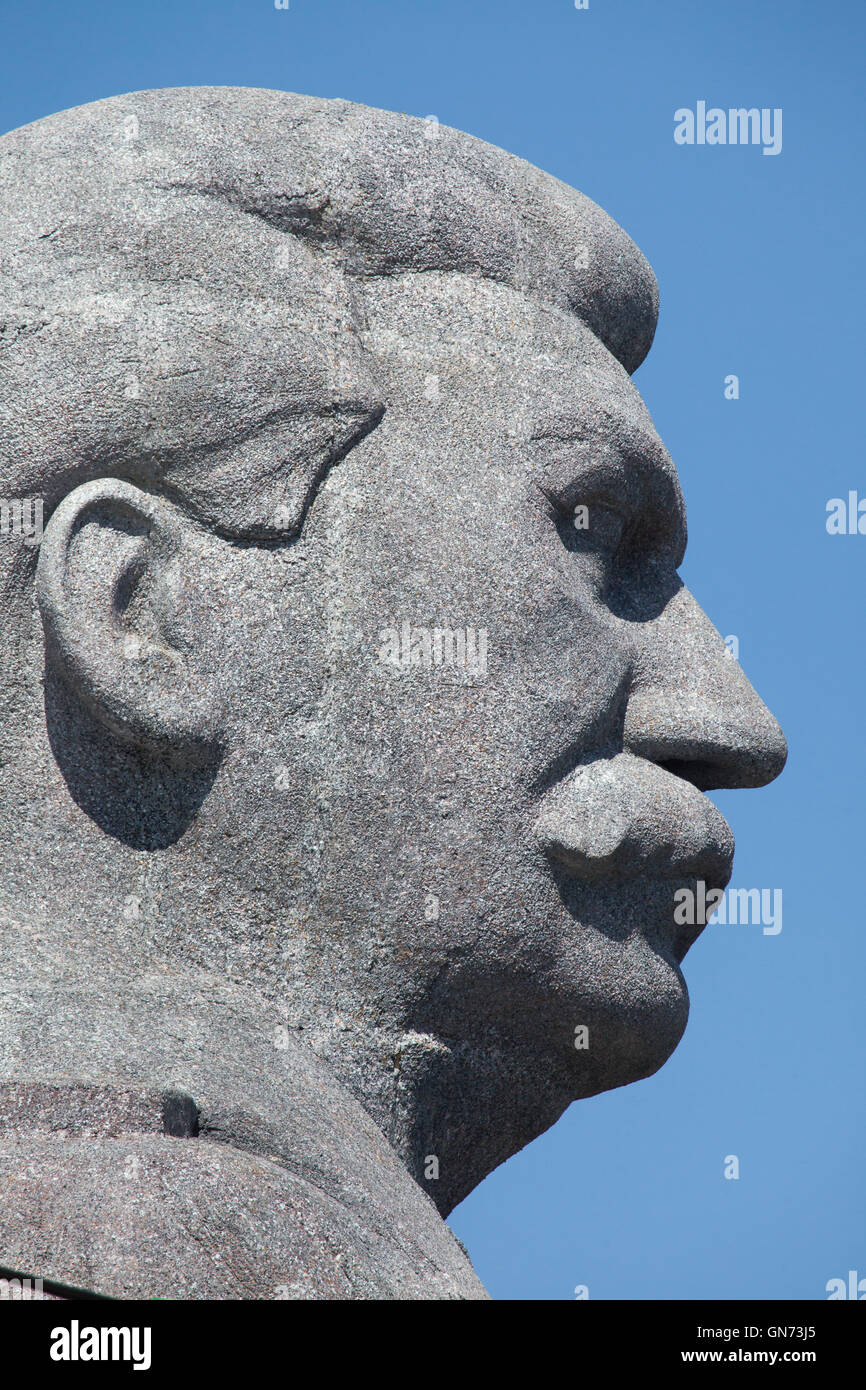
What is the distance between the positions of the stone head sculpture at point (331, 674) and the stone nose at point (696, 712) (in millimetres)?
12

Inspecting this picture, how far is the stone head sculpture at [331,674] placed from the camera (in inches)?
213

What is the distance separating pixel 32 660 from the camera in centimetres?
558

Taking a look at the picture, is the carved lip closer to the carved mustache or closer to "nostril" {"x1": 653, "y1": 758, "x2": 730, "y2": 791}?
the carved mustache

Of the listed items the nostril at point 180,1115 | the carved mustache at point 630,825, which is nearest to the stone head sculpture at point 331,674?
the carved mustache at point 630,825

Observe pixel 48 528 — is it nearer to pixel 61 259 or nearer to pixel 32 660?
pixel 32 660

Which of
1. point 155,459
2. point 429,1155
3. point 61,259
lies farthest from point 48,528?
point 429,1155

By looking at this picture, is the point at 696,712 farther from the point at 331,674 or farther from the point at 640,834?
the point at 331,674

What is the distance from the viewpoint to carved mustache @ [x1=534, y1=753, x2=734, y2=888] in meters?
5.65

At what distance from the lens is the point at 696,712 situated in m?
6.03

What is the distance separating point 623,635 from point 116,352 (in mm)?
1690

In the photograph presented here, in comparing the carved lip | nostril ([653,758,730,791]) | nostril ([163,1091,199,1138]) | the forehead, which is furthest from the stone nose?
nostril ([163,1091,199,1138])

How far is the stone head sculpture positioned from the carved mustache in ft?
0.03

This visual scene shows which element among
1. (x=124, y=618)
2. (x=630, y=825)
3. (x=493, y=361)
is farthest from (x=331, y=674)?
(x=493, y=361)

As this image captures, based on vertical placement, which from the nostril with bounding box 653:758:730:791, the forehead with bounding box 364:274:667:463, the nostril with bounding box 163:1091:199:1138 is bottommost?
the nostril with bounding box 163:1091:199:1138
